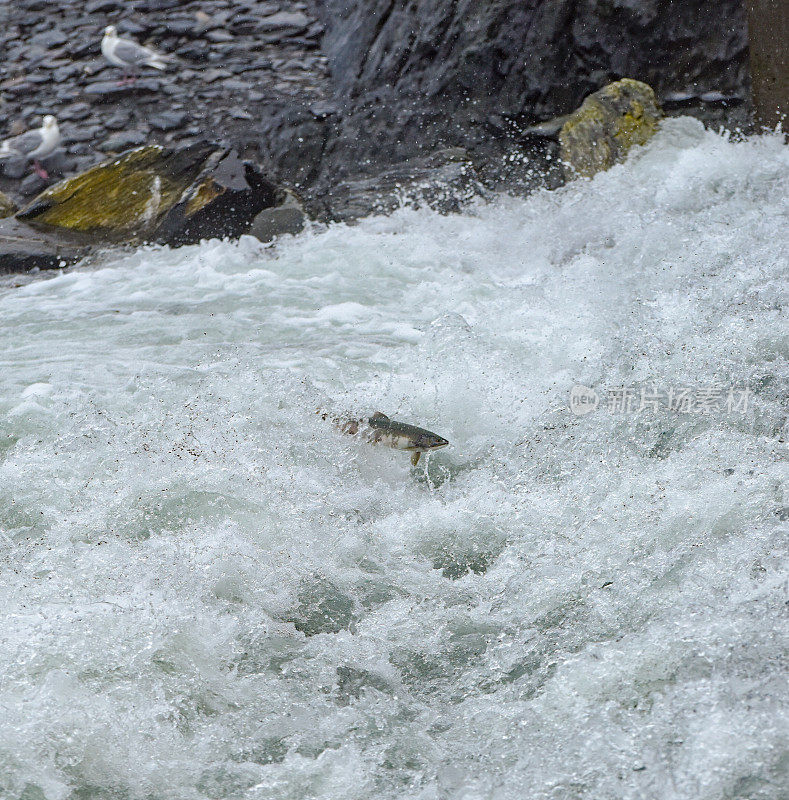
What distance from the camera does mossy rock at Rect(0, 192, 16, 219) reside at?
7.57m

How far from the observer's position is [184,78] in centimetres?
935

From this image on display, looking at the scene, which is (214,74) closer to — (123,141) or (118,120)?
(118,120)

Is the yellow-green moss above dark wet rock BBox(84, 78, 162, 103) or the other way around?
the other way around

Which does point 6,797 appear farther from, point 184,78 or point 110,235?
point 184,78

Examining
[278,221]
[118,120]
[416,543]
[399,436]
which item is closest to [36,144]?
[118,120]

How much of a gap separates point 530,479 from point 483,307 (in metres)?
1.83

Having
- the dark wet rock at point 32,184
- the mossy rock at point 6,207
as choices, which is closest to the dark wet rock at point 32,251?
the mossy rock at point 6,207

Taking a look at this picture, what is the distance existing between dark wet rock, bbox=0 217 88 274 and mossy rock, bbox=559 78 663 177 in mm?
3568

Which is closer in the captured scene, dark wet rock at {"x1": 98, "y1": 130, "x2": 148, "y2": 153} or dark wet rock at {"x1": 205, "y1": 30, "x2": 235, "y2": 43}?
dark wet rock at {"x1": 98, "y1": 130, "x2": 148, "y2": 153}

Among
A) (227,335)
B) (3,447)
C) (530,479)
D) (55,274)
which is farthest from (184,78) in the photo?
(530,479)

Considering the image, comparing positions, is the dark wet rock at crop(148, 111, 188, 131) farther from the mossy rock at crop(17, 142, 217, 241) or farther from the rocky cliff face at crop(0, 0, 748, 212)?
the mossy rock at crop(17, 142, 217, 241)

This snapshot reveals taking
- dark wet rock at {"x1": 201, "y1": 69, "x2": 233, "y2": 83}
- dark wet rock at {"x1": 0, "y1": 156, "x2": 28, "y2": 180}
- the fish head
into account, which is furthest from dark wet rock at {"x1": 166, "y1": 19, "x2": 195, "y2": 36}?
the fish head

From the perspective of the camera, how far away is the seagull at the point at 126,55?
919 centimetres

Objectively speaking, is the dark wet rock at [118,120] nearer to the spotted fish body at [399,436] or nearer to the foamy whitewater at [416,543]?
the foamy whitewater at [416,543]
